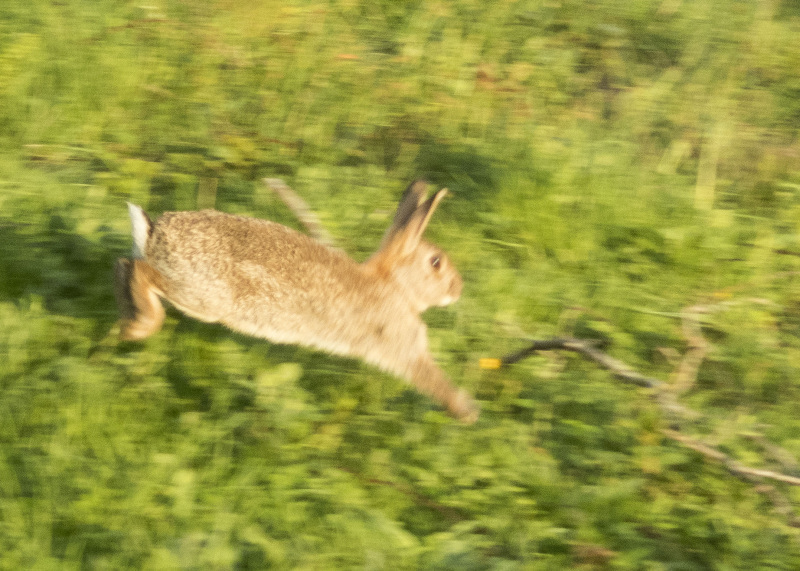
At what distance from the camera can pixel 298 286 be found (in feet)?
10.8

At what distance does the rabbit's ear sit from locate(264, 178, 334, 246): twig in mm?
399

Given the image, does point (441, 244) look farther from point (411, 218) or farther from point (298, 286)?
point (298, 286)

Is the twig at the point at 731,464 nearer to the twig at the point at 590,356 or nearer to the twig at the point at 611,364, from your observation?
the twig at the point at 611,364

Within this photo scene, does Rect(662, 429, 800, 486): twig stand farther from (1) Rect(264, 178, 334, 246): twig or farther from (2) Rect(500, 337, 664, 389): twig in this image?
(1) Rect(264, 178, 334, 246): twig

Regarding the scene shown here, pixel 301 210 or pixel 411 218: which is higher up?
pixel 411 218

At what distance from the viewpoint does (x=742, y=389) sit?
3.47 metres

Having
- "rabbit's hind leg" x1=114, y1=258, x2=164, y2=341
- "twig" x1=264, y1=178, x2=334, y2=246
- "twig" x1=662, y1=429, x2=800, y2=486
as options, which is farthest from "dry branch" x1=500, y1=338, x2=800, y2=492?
"rabbit's hind leg" x1=114, y1=258, x2=164, y2=341

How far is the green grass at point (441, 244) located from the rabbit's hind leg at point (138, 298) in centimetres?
15

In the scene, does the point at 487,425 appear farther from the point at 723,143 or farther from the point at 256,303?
the point at 723,143

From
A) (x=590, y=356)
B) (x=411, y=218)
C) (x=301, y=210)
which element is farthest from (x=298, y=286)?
(x=590, y=356)

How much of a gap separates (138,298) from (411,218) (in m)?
1.19

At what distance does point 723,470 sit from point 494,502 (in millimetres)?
887

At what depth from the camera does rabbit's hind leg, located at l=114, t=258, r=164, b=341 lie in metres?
2.99

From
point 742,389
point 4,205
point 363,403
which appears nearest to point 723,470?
point 742,389
